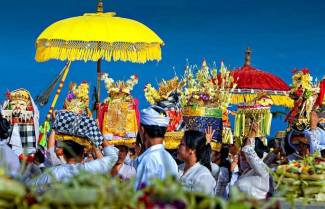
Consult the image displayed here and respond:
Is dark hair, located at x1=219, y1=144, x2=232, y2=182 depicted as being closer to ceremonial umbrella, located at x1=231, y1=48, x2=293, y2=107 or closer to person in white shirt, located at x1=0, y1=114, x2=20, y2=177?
person in white shirt, located at x1=0, y1=114, x2=20, y2=177

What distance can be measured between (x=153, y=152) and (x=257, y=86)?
1415 centimetres

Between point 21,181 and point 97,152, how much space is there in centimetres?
287

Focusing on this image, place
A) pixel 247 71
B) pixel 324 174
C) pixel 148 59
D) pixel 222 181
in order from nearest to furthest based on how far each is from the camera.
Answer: pixel 324 174 → pixel 222 181 → pixel 148 59 → pixel 247 71

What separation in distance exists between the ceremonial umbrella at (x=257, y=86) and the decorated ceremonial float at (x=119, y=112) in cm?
741

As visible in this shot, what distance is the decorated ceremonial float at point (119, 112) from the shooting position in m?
10.6

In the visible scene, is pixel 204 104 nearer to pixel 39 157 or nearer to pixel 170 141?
pixel 170 141

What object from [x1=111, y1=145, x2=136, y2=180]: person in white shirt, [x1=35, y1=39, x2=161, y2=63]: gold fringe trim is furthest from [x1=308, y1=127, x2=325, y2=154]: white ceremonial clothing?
[x1=35, y1=39, x2=161, y2=63]: gold fringe trim

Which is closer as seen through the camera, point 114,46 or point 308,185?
point 308,185

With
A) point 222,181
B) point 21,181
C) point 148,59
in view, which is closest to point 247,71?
point 148,59

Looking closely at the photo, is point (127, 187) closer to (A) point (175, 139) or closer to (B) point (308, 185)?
(B) point (308, 185)

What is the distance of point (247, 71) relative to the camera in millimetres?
19922

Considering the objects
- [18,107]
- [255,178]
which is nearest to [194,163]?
[255,178]

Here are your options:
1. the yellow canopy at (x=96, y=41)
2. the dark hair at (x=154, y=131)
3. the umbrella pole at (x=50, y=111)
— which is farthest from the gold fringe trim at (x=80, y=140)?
the yellow canopy at (x=96, y=41)

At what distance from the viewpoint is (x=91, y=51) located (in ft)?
34.8
